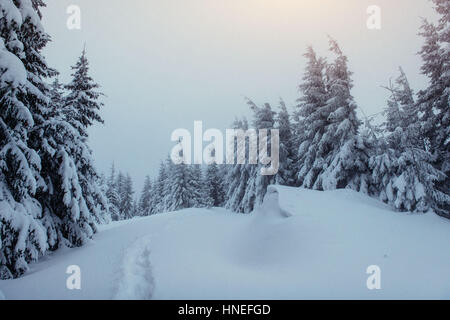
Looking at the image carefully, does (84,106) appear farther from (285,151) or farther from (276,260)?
(285,151)

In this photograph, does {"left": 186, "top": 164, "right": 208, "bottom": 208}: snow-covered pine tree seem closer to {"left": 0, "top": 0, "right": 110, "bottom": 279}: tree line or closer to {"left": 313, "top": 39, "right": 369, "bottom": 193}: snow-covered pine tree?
{"left": 313, "top": 39, "right": 369, "bottom": 193}: snow-covered pine tree

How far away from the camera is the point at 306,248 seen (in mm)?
8586

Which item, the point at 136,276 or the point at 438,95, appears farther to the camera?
the point at 438,95

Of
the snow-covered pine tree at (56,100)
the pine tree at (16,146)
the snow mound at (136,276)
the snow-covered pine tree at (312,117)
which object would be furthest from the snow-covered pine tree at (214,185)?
the pine tree at (16,146)

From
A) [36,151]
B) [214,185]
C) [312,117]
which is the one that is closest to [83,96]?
[36,151]

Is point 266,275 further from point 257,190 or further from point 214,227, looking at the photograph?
point 257,190

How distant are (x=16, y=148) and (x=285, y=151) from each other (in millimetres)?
21356

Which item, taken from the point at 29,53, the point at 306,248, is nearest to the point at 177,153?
the point at 29,53

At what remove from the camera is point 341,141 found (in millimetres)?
19766

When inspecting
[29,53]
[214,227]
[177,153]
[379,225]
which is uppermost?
[29,53]

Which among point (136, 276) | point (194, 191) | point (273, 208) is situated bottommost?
point (194, 191)

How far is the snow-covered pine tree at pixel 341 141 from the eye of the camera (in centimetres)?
1878
